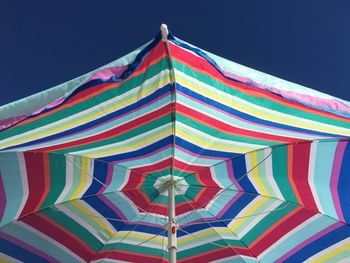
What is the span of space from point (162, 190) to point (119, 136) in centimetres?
101

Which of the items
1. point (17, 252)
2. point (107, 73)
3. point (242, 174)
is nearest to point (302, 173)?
point (242, 174)

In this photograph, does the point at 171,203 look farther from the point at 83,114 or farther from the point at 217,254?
the point at 83,114

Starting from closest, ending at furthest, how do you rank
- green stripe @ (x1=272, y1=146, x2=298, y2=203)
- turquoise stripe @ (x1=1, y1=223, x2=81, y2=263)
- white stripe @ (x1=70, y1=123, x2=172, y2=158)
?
white stripe @ (x1=70, y1=123, x2=172, y2=158)
green stripe @ (x1=272, y1=146, x2=298, y2=203)
turquoise stripe @ (x1=1, y1=223, x2=81, y2=263)

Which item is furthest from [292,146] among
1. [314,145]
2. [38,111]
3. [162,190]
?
[38,111]

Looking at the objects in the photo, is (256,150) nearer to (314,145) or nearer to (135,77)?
(314,145)

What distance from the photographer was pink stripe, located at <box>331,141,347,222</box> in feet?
10.5

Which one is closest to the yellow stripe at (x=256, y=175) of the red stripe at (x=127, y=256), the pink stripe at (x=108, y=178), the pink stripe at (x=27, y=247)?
the pink stripe at (x=108, y=178)

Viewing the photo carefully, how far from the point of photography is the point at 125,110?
279cm

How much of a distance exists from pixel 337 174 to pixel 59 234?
2293 millimetres

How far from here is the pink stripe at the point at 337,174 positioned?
10.5 ft

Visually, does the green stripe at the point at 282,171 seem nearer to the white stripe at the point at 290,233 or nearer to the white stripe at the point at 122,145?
the white stripe at the point at 290,233

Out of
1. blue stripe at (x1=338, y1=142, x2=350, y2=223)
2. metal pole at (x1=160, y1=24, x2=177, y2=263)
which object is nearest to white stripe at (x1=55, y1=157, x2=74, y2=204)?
metal pole at (x1=160, y1=24, x2=177, y2=263)

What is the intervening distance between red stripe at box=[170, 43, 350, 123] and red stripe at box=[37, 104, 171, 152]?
0.33 m

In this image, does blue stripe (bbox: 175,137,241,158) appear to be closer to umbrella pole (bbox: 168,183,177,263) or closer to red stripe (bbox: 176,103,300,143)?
red stripe (bbox: 176,103,300,143)
